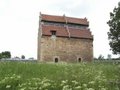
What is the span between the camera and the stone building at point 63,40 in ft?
218

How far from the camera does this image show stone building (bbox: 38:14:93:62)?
6656 cm

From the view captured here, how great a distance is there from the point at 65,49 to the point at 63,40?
211cm

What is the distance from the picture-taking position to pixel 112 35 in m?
64.7

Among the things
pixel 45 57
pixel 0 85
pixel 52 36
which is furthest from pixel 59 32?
pixel 0 85

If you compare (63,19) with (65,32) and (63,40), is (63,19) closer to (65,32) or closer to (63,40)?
(65,32)

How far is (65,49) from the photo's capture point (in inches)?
2680

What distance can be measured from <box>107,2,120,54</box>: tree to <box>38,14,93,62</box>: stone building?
6724mm

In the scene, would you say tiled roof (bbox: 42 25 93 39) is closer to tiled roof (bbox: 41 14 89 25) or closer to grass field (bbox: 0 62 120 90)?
tiled roof (bbox: 41 14 89 25)

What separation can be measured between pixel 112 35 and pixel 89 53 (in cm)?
741

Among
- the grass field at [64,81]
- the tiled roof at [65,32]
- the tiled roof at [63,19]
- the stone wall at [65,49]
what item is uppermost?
the tiled roof at [63,19]

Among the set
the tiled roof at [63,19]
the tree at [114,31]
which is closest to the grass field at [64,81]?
the tree at [114,31]

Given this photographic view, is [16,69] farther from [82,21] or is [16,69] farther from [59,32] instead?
[82,21]

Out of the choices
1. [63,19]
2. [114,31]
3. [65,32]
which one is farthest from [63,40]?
[114,31]

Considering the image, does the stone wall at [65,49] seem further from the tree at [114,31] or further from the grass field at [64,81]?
the grass field at [64,81]
